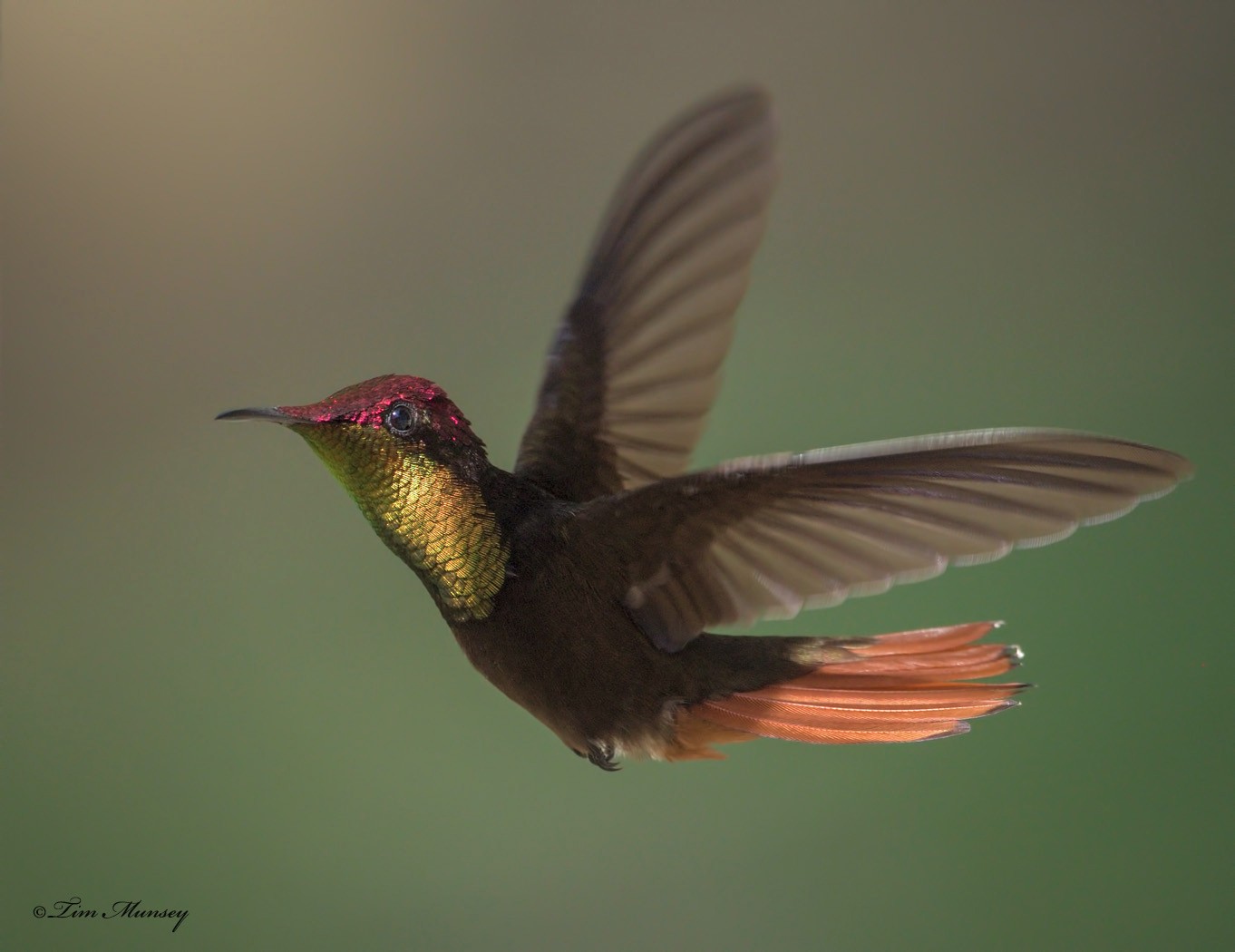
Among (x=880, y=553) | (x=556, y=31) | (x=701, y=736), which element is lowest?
(x=701, y=736)

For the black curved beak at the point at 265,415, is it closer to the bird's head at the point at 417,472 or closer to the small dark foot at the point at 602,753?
the bird's head at the point at 417,472

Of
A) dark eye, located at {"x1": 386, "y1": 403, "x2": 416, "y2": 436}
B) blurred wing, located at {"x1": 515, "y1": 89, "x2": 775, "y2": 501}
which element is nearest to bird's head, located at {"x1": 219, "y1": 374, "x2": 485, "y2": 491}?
dark eye, located at {"x1": 386, "y1": 403, "x2": 416, "y2": 436}

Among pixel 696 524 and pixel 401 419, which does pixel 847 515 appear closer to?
pixel 696 524

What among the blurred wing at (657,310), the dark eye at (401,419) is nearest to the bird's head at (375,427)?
the dark eye at (401,419)

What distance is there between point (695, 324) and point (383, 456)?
0.25 m

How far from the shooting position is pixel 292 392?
104 cm

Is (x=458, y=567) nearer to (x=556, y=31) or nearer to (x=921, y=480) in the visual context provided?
(x=921, y=480)

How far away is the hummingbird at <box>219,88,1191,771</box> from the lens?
0.42m

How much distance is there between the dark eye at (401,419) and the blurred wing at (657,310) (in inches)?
6.3

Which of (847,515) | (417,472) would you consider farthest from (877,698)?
(417,472)

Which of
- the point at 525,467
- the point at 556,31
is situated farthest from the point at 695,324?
the point at 556,31

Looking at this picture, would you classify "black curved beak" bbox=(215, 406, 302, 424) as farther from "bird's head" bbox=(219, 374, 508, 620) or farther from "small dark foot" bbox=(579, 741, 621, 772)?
"small dark foot" bbox=(579, 741, 621, 772)

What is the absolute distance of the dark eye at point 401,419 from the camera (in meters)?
0.44

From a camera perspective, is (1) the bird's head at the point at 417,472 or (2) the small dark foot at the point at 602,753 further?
(2) the small dark foot at the point at 602,753
